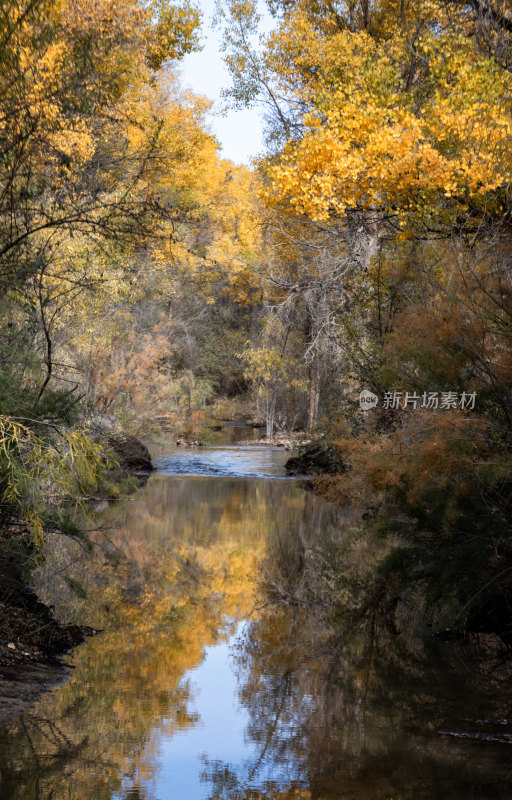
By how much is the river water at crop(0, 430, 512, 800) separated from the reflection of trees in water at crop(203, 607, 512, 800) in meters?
0.01

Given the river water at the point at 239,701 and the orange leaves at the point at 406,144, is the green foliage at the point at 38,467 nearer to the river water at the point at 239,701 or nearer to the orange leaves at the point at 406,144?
the river water at the point at 239,701

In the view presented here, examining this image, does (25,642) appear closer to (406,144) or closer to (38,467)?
(38,467)

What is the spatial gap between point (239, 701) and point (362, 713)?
0.87 metres

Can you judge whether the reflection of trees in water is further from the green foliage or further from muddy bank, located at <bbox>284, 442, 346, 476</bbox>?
muddy bank, located at <bbox>284, 442, 346, 476</bbox>

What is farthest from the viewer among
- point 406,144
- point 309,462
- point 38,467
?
point 309,462

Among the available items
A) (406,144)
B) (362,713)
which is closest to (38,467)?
(362,713)

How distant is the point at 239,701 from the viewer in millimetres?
5914

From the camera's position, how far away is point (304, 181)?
408 inches

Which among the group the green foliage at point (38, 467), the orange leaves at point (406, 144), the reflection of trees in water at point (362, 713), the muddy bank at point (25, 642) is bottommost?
the reflection of trees in water at point (362, 713)

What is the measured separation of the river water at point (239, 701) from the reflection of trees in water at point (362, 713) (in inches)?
0.6

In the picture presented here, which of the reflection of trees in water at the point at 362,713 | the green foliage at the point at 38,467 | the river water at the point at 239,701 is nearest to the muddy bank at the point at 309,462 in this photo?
the river water at the point at 239,701

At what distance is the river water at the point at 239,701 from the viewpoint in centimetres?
460

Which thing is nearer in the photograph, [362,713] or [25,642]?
[362,713]

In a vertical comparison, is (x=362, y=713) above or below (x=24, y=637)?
below
